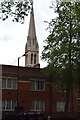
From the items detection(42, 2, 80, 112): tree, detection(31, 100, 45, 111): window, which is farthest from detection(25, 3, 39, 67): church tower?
detection(42, 2, 80, 112): tree

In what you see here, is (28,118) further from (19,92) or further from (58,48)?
(58,48)

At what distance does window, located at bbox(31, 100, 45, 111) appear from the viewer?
70.6 m

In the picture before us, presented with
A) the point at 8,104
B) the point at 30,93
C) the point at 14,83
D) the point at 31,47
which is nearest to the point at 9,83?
the point at 14,83

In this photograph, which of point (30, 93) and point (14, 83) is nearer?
point (14, 83)

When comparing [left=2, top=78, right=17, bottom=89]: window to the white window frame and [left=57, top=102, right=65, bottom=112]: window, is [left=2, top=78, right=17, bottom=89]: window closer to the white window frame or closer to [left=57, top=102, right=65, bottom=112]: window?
the white window frame

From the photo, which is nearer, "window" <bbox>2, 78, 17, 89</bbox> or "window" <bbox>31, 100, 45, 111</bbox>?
"window" <bbox>2, 78, 17, 89</bbox>

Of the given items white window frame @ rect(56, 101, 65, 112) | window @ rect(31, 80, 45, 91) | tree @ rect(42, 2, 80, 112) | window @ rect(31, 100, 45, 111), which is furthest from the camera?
white window frame @ rect(56, 101, 65, 112)

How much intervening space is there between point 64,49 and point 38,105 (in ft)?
66.2

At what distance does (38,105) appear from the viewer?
234 feet

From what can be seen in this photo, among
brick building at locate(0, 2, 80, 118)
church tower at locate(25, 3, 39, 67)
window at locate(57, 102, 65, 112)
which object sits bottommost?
window at locate(57, 102, 65, 112)

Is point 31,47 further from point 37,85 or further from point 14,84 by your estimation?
point 14,84

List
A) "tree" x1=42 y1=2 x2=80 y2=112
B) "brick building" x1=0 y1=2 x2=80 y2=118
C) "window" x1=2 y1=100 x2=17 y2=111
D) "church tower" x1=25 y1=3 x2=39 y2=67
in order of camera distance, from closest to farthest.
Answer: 1. "tree" x1=42 y1=2 x2=80 y2=112
2. "window" x1=2 y1=100 x2=17 y2=111
3. "brick building" x1=0 y1=2 x2=80 y2=118
4. "church tower" x1=25 y1=3 x2=39 y2=67

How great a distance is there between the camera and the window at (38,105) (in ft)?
232

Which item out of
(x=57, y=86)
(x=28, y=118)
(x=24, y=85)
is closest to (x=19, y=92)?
(x=24, y=85)
